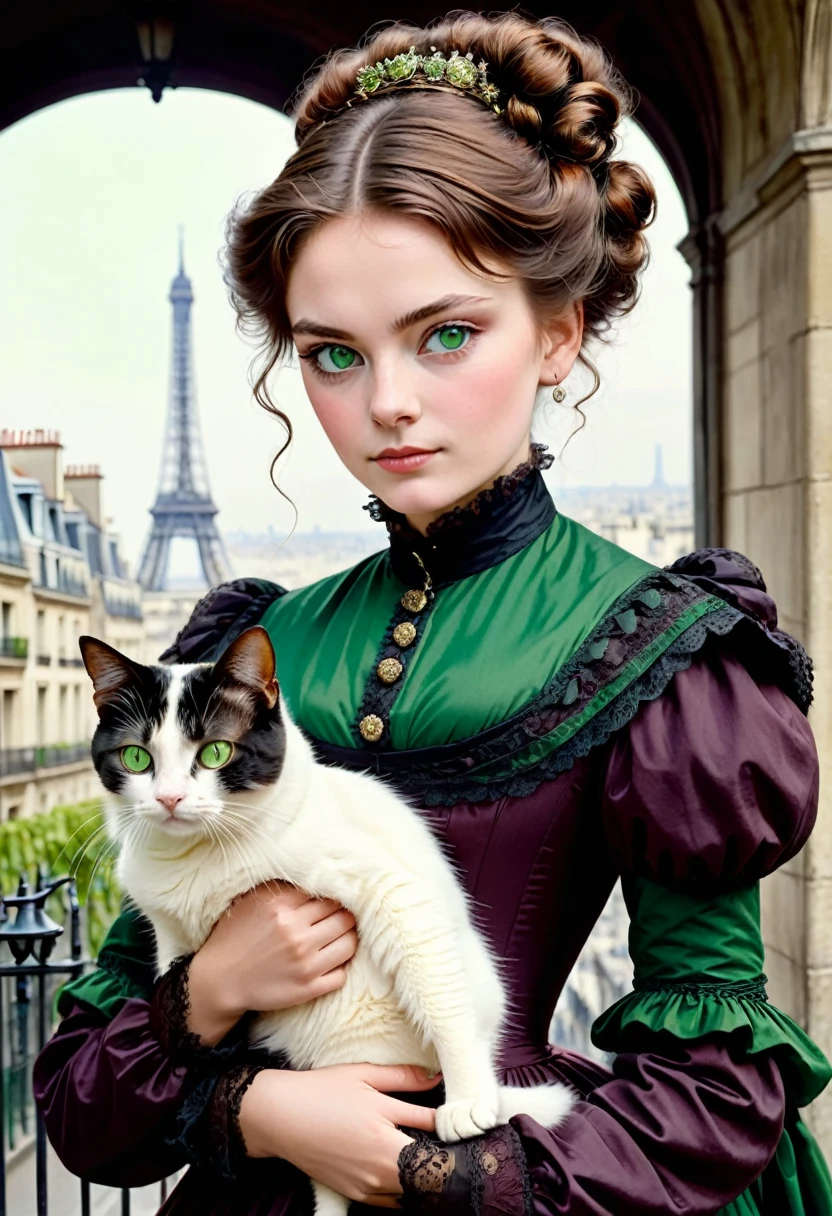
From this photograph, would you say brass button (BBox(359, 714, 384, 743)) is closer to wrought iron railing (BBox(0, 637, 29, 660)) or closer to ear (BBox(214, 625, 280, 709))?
ear (BBox(214, 625, 280, 709))

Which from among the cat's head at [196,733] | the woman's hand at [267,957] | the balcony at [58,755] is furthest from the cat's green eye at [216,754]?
the balcony at [58,755]

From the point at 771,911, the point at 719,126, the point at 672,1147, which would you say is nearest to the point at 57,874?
the point at 771,911

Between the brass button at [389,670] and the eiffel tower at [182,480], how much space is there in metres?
3.16

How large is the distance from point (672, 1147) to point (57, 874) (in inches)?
154

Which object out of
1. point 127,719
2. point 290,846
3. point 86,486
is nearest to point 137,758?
point 127,719

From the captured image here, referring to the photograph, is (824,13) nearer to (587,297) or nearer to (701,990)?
(587,297)

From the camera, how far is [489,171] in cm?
114

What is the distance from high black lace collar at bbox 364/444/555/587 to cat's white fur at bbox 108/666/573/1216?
10.1 inches

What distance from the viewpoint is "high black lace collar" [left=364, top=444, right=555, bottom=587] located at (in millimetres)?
1235

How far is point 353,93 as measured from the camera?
1265mm

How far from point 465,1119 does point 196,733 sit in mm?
416

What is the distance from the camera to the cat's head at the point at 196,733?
3.54 feet

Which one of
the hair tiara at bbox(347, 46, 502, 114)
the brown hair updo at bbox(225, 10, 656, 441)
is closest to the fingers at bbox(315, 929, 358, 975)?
the brown hair updo at bbox(225, 10, 656, 441)

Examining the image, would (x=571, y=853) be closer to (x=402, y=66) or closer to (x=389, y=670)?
(x=389, y=670)
